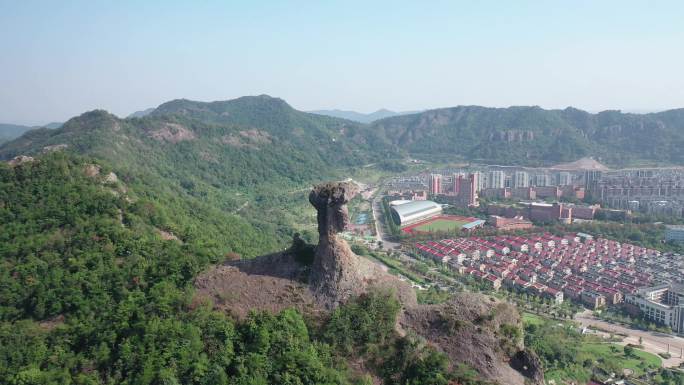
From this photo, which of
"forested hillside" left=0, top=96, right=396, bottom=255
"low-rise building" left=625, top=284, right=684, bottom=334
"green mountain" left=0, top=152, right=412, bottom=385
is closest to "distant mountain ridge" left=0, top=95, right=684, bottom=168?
"forested hillside" left=0, top=96, right=396, bottom=255

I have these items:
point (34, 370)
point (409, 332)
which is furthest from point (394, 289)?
point (34, 370)

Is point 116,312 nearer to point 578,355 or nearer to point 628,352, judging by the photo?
point 578,355

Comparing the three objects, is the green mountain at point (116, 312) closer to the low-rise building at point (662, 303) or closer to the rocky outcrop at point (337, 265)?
the rocky outcrop at point (337, 265)

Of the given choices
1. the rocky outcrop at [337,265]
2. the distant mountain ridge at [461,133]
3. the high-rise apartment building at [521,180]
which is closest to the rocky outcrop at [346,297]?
the rocky outcrop at [337,265]

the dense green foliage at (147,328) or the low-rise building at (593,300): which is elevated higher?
the dense green foliage at (147,328)

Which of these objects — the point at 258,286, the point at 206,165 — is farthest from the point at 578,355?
the point at 206,165

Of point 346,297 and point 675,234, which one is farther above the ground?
point 346,297
